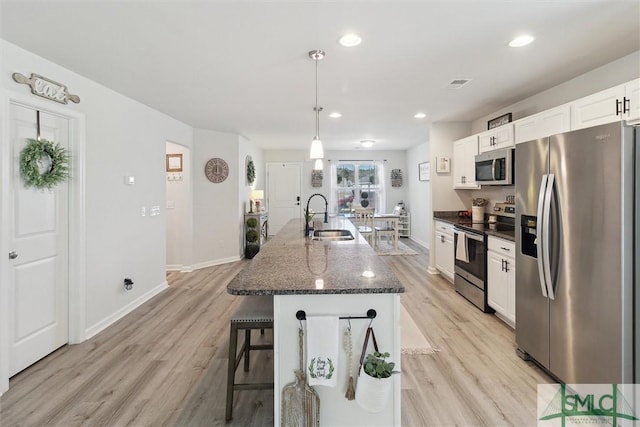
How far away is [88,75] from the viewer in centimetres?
305

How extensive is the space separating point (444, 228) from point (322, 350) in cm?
378

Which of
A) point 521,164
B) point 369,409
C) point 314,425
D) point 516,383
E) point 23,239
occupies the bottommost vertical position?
point 516,383

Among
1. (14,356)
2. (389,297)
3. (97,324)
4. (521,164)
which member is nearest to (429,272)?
(521,164)

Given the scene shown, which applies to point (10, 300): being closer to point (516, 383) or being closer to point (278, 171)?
point (516, 383)

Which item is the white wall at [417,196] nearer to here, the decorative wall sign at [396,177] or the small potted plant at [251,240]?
the decorative wall sign at [396,177]

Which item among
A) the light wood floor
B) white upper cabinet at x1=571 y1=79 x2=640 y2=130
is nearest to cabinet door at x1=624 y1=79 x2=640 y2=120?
white upper cabinet at x1=571 y1=79 x2=640 y2=130

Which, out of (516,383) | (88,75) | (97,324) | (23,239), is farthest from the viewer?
(97,324)

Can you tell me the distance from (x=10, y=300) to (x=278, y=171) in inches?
263

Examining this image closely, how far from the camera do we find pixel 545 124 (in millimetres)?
3129

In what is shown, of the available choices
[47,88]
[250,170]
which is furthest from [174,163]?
[47,88]

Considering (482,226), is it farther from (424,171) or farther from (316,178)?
(316,178)

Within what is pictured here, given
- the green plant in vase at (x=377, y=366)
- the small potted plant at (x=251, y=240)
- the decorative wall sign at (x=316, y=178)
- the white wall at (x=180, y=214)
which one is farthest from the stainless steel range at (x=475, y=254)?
the decorative wall sign at (x=316, y=178)

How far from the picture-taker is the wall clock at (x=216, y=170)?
5.89 metres

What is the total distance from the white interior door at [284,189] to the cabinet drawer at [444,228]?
4.36 metres
